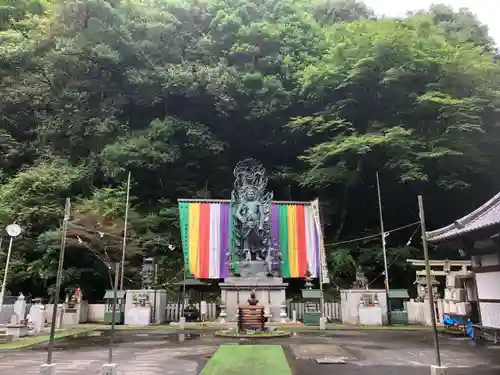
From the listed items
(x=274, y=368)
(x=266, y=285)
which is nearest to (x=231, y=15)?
(x=266, y=285)

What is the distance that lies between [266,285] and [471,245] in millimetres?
12252

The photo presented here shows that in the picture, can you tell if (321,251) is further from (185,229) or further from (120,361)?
(120,361)

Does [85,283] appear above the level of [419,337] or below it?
above

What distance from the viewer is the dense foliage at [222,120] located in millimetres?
25812

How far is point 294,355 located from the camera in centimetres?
1085

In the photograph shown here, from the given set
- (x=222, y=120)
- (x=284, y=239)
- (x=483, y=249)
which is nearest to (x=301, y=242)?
(x=284, y=239)

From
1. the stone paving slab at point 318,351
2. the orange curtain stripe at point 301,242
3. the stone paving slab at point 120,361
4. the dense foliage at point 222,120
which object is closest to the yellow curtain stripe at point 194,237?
the dense foliage at point 222,120

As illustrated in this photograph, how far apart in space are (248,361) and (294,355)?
1474 millimetres

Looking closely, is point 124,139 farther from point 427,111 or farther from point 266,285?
point 427,111

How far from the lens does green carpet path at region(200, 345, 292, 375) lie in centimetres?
878

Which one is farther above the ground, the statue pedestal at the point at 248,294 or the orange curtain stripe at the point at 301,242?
the orange curtain stripe at the point at 301,242

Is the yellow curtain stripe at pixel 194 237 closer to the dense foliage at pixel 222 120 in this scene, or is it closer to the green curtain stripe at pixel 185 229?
the green curtain stripe at pixel 185 229

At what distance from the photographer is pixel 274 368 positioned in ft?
29.7

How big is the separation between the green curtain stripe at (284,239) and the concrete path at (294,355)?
8739mm
